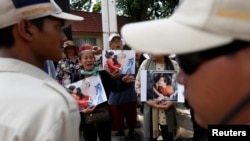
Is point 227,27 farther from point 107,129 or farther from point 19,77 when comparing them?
point 107,129

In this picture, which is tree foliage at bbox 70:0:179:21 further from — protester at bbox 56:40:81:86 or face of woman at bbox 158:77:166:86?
face of woman at bbox 158:77:166:86

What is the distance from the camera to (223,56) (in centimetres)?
82

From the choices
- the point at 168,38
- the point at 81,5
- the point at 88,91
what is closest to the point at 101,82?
the point at 88,91

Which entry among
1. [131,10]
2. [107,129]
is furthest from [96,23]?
[107,129]

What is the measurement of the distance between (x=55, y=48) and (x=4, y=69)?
26cm

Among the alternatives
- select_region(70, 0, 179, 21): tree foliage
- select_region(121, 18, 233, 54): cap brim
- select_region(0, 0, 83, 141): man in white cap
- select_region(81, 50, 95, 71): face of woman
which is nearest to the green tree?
select_region(70, 0, 179, 21): tree foliage

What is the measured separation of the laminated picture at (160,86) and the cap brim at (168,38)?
287cm

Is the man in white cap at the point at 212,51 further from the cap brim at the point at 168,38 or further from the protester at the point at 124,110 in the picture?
the protester at the point at 124,110

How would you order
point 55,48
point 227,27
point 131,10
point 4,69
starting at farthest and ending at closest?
point 131,10
point 55,48
point 4,69
point 227,27

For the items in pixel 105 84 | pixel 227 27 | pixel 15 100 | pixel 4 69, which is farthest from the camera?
pixel 105 84

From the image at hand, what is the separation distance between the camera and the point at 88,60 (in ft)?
13.0

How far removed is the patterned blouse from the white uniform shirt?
2773mm

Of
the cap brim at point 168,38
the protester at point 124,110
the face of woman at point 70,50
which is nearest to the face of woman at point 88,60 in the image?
the face of woman at point 70,50

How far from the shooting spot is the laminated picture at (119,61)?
4.23 metres
